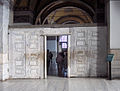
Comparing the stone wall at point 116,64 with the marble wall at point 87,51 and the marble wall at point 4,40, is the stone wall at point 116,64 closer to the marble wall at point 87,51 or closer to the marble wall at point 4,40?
the marble wall at point 87,51

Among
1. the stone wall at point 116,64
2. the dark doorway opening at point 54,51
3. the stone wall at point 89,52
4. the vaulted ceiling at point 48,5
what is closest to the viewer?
the stone wall at point 116,64

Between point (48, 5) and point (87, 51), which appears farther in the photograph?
point (48, 5)

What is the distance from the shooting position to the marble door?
29.7 feet

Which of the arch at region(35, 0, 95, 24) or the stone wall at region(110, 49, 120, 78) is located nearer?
the stone wall at region(110, 49, 120, 78)

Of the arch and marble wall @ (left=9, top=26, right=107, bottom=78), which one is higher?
the arch

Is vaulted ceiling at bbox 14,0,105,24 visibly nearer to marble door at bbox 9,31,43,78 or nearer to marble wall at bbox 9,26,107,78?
marble door at bbox 9,31,43,78

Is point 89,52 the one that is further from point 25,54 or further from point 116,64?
point 25,54

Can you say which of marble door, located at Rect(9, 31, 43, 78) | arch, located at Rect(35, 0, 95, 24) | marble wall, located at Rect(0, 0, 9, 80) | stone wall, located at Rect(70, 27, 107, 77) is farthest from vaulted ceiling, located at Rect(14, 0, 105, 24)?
Answer: stone wall, located at Rect(70, 27, 107, 77)

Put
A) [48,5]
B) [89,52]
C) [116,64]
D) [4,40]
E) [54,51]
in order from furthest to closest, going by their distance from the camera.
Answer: [54,51], [48,5], [89,52], [4,40], [116,64]

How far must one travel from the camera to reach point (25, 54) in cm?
911

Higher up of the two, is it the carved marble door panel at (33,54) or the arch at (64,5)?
the arch at (64,5)

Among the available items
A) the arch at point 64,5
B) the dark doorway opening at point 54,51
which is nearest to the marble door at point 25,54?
the dark doorway opening at point 54,51

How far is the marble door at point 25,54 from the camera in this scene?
9.04m

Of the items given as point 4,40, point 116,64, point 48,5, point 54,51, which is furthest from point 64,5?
point 116,64
